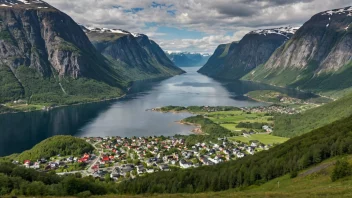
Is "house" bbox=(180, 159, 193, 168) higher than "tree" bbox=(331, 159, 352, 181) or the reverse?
the reverse

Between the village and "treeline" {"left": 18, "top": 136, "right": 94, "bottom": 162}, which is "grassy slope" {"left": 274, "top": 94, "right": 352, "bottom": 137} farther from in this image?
"treeline" {"left": 18, "top": 136, "right": 94, "bottom": 162}

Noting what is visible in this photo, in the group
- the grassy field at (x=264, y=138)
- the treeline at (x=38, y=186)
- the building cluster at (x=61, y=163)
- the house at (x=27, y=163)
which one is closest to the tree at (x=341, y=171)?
the treeline at (x=38, y=186)

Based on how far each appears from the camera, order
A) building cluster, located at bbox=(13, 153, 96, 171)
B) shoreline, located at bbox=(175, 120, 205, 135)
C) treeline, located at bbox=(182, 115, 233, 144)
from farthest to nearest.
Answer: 1. shoreline, located at bbox=(175, 120, 205, 135)
2. treeline, located at bbox=(182, 115, 233, 144)
3. building cluster, located at bbox=(13, 153, 96, 171)

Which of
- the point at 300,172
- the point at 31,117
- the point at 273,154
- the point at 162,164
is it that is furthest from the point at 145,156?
the point at 31,117

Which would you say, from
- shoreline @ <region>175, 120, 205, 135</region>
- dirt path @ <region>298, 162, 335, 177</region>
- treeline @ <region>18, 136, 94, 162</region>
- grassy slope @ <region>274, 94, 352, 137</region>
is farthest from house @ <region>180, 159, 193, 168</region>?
grassy slope @ <region>274, 94, 352, 137</region>

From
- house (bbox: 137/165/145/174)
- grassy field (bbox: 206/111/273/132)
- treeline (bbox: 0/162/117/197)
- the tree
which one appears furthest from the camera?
grassy field (bbox: 206/111/273/132)

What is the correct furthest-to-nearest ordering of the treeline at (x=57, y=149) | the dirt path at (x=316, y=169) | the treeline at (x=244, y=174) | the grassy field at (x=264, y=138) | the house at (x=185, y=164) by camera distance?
the grassy field at (x=264, y=138)
the treeline at (x=57, y=149)
the house at (x=185, y=164)
the treeline at (x=244, y=174)
the dirt path at (x=316, y=169)

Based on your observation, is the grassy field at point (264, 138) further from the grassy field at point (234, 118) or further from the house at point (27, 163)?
the house at point (27, 163)

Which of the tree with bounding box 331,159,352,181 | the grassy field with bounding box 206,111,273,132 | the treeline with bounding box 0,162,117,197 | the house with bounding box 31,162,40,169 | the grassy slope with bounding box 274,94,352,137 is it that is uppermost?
the tree with bounding box 331,159,352,181
